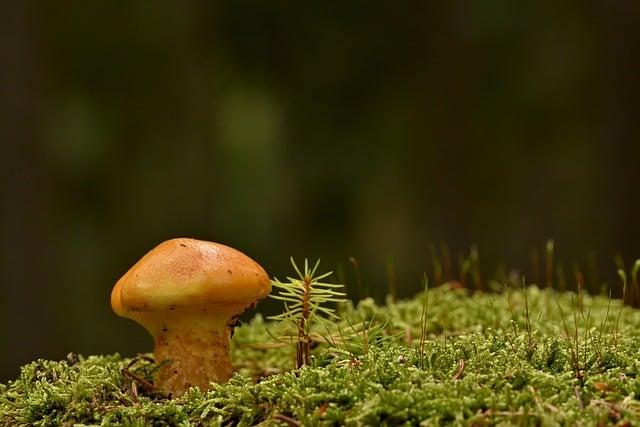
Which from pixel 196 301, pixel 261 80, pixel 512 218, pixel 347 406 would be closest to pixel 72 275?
pixel 261 80

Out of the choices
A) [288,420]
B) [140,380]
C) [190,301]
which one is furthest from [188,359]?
[288,420]

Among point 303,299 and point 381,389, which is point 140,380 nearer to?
point 303,299

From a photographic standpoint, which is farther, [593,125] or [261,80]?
[593,125]

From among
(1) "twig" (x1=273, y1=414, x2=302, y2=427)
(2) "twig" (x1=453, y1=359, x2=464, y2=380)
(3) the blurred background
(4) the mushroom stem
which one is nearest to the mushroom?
(4) the mushroom stem

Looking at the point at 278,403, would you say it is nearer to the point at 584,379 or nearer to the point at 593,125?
the point at 584,379

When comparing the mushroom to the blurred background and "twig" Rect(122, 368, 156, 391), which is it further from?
the blurred background

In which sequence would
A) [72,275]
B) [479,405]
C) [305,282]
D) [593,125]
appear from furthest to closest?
[593,125] < [72,275] < [305,282] < [479,405]

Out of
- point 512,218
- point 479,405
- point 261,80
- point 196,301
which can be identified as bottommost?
point 479,405
